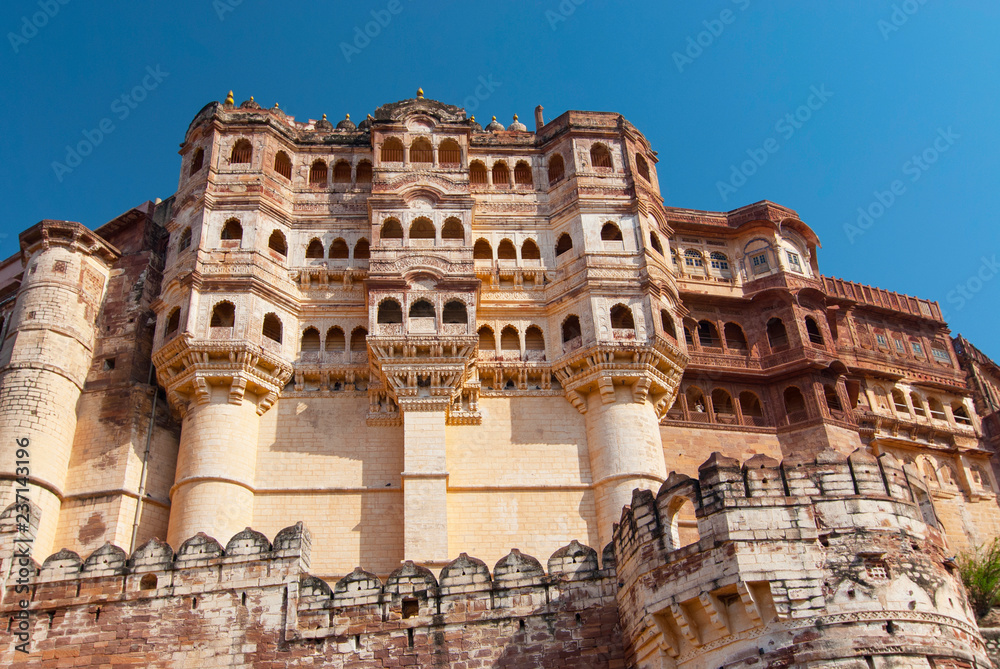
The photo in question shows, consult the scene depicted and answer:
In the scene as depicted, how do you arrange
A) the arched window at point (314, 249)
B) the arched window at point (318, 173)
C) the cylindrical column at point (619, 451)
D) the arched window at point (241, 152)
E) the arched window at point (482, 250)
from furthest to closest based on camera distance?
1. the arched window at point (318, 173)
2. the arched window at point (482, 250)
3. the arched window at point (241, 152)
4. the arched window at point (314, 249)
5. the cylindrical column at point (619, 451)

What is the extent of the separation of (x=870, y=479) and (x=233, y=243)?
20294 millimetres

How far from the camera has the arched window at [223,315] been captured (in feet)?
93.0

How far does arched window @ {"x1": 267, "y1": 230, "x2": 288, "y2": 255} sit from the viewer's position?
30984 millimetres

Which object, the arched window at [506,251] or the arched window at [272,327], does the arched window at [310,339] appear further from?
the arched window at [506,251]

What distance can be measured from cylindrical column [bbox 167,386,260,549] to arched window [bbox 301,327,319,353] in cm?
264

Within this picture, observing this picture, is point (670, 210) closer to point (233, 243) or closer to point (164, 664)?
point (233, 243)

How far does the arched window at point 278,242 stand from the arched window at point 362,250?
2.12 metres

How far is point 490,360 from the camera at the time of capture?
2947 cm

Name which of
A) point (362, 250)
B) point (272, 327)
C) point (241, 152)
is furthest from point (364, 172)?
point (272, 327)

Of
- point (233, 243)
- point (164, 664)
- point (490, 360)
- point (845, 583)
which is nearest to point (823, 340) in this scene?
point (490, 360)

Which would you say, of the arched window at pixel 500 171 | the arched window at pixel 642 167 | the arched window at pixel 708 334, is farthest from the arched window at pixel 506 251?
the arched window at pixel 708 334

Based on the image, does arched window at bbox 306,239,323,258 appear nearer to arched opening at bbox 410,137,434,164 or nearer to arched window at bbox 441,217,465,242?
arched window at bbox 441,217,465,242

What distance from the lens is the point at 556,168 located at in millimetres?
33781

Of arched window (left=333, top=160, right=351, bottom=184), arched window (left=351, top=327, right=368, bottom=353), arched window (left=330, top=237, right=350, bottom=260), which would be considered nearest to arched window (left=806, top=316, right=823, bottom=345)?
arched window (left=351, top=327, right=368, bottom=353)
